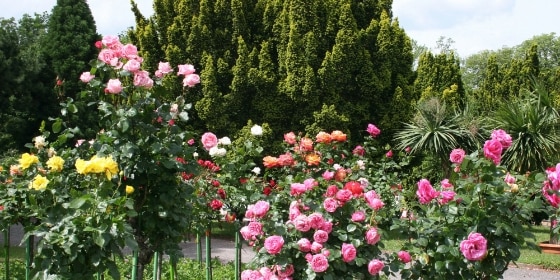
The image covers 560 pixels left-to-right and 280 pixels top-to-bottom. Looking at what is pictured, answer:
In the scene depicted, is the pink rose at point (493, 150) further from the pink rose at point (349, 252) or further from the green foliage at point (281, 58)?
the green foliage at point (281, 58)

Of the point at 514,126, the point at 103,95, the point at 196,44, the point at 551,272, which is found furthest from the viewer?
the point at 196,44

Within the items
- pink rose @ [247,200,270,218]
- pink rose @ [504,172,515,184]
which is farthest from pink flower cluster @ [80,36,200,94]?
pink rose @ [504,172,515,184]

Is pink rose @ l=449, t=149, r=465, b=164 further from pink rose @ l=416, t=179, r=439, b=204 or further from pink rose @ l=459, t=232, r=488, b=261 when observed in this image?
pink rose @ l=459, t=232, r=488, b=261

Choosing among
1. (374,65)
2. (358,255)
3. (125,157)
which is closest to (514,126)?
(374,65)

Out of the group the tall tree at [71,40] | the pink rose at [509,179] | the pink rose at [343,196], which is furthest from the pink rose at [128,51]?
the tall tree at [71,40]

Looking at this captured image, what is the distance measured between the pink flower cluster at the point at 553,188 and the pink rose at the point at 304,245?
1.31 metres

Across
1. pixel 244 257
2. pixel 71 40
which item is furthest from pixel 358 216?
pixel 71 40

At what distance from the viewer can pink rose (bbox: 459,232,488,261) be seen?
2.88 meters

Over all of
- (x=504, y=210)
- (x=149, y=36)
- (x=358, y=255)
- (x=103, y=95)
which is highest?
(x=149, y=36)

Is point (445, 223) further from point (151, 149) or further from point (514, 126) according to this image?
point (514, 126)

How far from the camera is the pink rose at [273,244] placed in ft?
9.66

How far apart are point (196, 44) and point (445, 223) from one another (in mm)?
10815

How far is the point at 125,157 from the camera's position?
3049mm

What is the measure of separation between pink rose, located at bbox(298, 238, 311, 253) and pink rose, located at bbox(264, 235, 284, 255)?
0.34 feet
